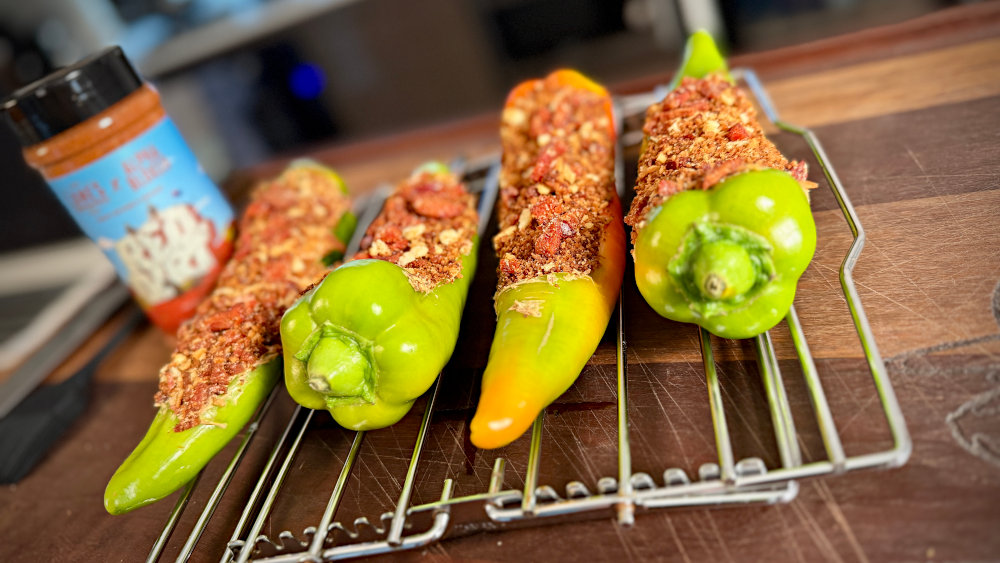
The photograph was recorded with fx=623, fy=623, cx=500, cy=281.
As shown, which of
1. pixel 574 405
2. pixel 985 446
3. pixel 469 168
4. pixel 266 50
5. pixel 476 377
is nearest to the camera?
pixel 985 446

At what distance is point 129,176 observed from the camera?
1.24 m

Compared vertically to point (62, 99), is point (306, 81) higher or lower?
lower

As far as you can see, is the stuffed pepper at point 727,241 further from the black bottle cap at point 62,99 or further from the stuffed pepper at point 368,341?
the black bottle cap at point 62,99

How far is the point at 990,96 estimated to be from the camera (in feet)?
4.15

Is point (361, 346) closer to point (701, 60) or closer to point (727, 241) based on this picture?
point (727, 241)

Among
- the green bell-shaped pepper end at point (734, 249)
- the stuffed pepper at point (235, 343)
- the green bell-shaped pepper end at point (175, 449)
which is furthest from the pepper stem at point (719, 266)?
the green bell-shaped pepper end at point (175, 449)

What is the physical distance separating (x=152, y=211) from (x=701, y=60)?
4.00 feet

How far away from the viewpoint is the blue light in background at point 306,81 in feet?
9.82

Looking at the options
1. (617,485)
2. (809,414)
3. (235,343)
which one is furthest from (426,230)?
(809,414)

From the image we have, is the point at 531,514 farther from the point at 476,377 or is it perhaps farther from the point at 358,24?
the point at 358,24

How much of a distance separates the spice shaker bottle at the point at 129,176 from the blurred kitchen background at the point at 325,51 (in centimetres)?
121

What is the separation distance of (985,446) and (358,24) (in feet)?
9.35

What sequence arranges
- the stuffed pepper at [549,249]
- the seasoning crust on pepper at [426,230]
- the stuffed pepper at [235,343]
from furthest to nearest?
the seasoning crust on pepper at [426,230], the stuffed pepper at [235,343], the stuffed pepper at [549,249]

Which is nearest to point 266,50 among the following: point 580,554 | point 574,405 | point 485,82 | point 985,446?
point 485,82
